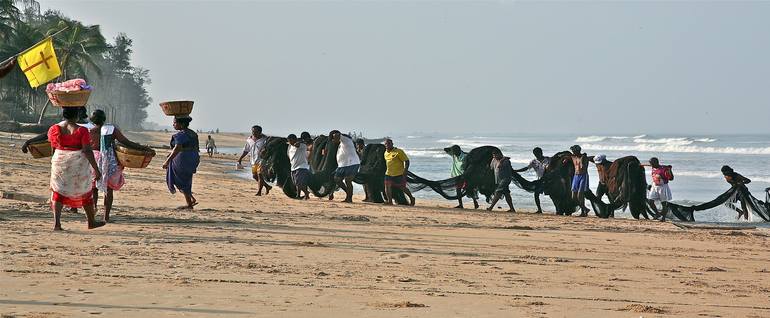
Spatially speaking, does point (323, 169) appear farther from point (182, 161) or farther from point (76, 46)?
point (76, 46)

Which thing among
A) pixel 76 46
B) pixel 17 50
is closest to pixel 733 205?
pixel 17 50

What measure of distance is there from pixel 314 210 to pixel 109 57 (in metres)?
96.1

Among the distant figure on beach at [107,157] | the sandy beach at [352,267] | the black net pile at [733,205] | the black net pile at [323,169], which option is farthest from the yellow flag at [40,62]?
the black net pile at [733,205]

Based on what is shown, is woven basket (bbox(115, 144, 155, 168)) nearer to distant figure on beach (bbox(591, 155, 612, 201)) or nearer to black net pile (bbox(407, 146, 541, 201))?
black net pile (bbox(407, 146, 541, 201))

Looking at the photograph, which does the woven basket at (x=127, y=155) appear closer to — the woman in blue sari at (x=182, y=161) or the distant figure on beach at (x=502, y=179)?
the woman in blue sari at (x=182, y=161)

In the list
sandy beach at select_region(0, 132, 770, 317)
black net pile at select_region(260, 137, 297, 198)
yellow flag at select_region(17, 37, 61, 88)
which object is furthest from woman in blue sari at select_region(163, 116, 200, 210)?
black net pile at select_region(260, 137, 297, 198)

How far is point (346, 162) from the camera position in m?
20.2

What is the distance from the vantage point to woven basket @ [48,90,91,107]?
10516mm

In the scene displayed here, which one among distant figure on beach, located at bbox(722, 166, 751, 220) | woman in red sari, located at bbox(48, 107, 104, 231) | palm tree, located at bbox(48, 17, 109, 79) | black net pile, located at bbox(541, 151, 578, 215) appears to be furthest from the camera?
palm tree, located at bbox(48, 17, 109, 79)

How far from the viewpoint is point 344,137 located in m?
20.3

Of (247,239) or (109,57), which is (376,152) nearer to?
(247,239)

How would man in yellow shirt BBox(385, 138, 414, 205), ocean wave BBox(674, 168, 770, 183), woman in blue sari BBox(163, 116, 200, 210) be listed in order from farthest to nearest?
1. ocean wave BBox(674, 168, 770, 183)
2. man in yellow shirt BBox(385, 138, 414, 205)
3. woman in blue sari BBox(163, 116, 200, 210)

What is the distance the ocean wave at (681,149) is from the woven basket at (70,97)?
2504 inches

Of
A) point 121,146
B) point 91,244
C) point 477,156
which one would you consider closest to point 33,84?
point 121,146
